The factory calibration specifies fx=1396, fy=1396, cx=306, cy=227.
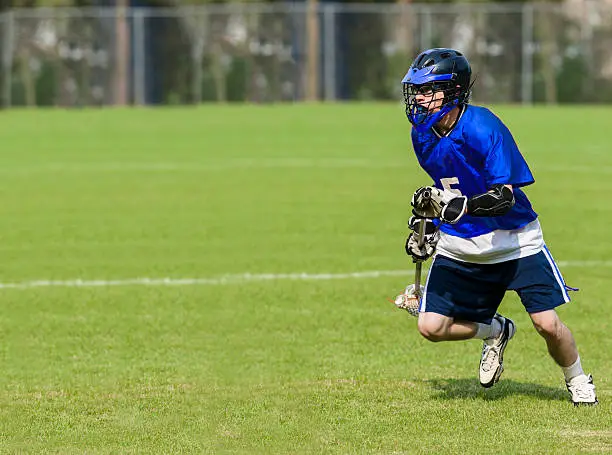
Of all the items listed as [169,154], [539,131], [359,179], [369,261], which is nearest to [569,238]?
[369,261]

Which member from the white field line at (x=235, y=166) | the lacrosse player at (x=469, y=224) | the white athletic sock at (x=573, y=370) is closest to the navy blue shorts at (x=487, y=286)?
the lacrosse player at (x=469, y=224)

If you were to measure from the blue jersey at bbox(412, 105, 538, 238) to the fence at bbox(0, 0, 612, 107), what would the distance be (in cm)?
3604

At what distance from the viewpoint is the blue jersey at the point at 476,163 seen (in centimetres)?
760

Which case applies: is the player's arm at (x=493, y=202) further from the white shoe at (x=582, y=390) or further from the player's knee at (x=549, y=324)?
the white shoe at (x=582, y=390)

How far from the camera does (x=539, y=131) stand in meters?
30.7

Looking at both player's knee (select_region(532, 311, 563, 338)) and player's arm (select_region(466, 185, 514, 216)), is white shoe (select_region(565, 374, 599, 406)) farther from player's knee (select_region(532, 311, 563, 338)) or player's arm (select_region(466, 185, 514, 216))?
player's arm (select_region(466, 185, 514, 216))

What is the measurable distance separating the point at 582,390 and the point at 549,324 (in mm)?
462

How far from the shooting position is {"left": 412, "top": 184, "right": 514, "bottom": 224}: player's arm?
745 centimetres

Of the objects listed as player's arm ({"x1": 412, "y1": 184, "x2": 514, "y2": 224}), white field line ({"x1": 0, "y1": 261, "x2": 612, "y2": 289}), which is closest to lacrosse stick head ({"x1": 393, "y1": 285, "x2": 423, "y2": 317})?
player's arm ({"x1": 412, "y1": 184, "x2": 514, "y2": 224})

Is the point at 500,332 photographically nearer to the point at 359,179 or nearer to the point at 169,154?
the point at 359,179

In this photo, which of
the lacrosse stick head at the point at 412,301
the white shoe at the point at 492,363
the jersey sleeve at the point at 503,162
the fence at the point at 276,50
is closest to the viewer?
the jersey sleeve at the point at 503,162

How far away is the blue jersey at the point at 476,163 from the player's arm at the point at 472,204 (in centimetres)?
9

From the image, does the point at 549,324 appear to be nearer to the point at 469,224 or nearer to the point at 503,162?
the point at 469,224

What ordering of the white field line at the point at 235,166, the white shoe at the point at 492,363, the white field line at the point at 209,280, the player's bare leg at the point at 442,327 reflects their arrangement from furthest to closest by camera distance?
the white field line at the point at 235,166 → the white field line at the point at 209,280 → the white shoe at the point at 492,363 → the player's bare leg at the point at 442,327
